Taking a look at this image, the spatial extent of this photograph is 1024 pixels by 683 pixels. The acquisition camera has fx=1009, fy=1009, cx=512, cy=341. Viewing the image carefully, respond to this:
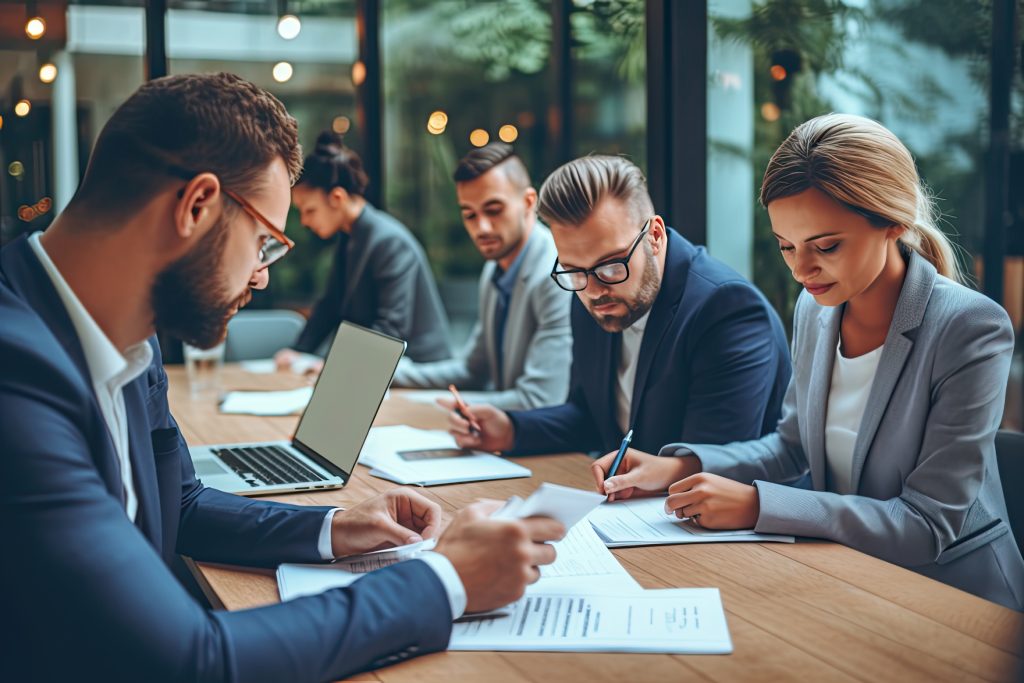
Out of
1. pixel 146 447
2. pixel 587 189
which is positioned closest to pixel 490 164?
pixel 587 189

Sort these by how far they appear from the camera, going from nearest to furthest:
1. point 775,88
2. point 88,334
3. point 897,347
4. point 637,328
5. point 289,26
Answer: point 88,334 < point 897,347 < point 637,328 < point 775,88 < point 289,26

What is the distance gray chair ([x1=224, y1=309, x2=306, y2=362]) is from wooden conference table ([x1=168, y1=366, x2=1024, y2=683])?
A: 3.30 meters

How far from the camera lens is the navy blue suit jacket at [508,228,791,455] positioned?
90.6 inches

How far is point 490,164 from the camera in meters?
3.62

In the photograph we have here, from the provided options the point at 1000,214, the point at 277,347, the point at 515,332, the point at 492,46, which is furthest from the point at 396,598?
the point at 492,46

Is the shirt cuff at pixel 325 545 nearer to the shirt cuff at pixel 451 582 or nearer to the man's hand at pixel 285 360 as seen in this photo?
the shirt cuff at pixel 451 582

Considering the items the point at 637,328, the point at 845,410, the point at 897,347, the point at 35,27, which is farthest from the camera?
the point at 35,27

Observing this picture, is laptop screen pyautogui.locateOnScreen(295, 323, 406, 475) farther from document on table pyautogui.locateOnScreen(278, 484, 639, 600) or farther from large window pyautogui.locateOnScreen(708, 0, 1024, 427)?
large window pyautogui.locateOnScreen(708, 0, 1024, 427)

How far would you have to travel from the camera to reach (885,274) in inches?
77.7

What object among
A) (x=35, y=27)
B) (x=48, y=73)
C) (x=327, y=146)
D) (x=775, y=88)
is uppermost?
(x=35, y=27)

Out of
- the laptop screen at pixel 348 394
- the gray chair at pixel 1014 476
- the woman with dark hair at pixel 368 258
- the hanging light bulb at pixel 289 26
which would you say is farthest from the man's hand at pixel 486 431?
the hanging light bulb at pixel 289 26

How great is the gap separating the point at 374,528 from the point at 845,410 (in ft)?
3.42

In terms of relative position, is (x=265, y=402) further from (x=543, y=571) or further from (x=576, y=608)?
(x=576, y=608)

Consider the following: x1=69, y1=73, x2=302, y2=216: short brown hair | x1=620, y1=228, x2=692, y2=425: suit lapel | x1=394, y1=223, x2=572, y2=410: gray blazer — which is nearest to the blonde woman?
x1=620, y1=228, x2=692, y2=425: suit lapel
